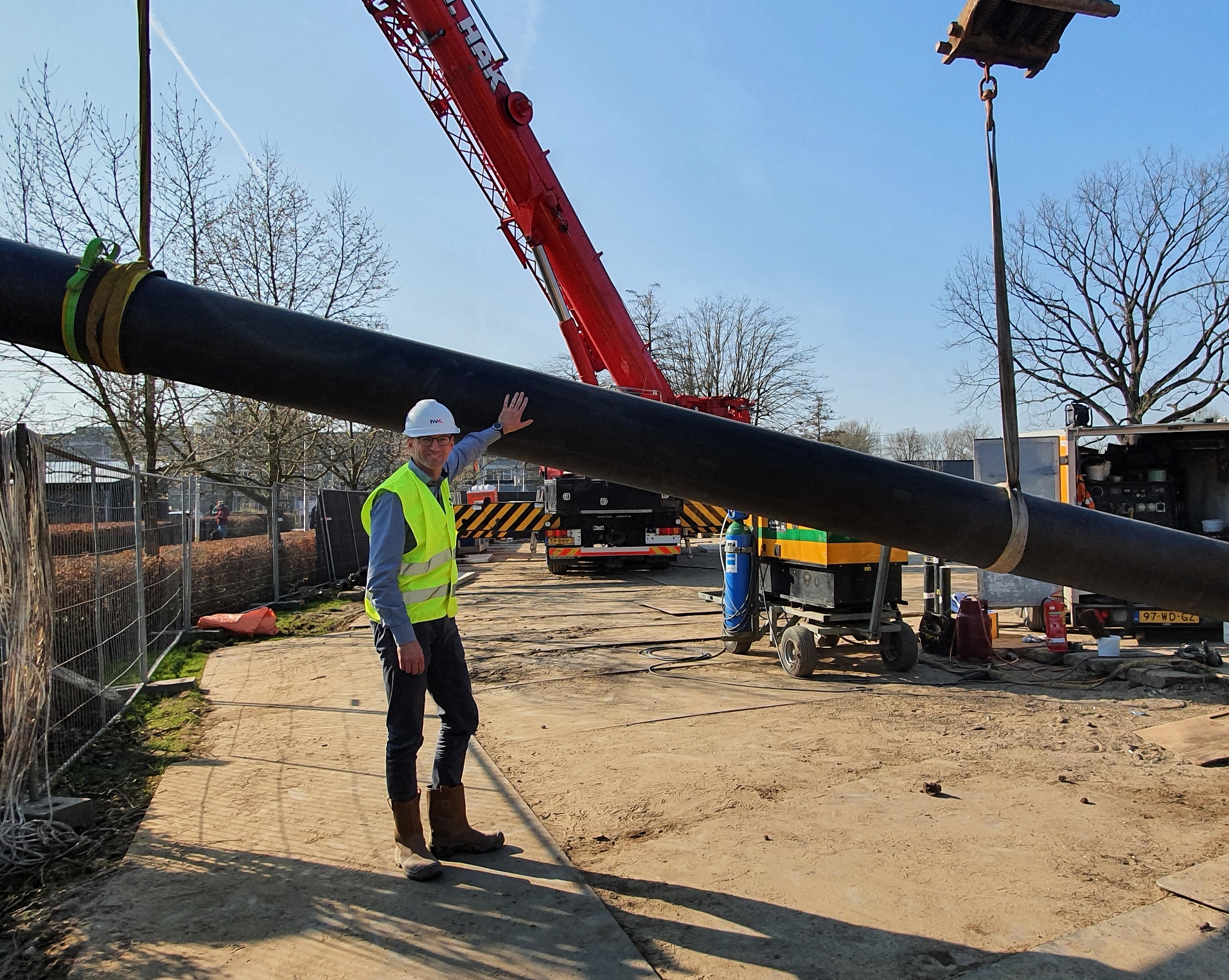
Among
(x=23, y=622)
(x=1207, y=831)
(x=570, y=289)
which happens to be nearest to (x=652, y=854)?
(x=1207, y=831)

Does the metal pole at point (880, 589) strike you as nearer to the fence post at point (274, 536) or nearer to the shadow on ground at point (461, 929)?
the shadow on ground at point (461, 929)

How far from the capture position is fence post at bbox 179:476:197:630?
9.60 metres

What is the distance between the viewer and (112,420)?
459 inches

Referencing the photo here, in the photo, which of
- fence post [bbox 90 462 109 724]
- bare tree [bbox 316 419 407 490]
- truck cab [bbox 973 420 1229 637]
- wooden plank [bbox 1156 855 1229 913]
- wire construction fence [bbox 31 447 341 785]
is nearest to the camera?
wooden plank [bbox 1156 855 1229 913]

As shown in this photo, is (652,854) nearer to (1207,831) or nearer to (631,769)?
(631,769)

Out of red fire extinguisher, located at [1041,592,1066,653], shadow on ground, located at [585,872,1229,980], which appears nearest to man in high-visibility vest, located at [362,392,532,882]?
shadow on ground, located at [585,872,1229,980]

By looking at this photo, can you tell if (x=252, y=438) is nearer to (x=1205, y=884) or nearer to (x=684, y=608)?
(x=684, y=608)

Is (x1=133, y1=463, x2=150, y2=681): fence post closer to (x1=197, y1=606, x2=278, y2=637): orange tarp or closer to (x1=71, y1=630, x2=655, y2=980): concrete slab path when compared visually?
(x1=71, y1=630, x2=655, y2=980): concrete slab path

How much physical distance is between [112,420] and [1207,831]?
41.4 feet

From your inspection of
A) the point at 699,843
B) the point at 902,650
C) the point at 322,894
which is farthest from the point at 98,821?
the point at 902,650

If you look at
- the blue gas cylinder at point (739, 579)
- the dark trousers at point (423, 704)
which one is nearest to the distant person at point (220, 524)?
the blue gas cylinder at point (739, 579)

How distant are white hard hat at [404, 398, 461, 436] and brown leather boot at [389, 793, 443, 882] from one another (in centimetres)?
168

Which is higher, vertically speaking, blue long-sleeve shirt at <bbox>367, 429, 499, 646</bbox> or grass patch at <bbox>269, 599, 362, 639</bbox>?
blue long-sleeve shirt at <bbox>367, 429, 499, 646</bbox>

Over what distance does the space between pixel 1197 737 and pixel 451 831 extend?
4.34 meters
